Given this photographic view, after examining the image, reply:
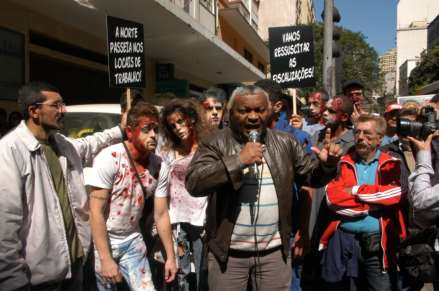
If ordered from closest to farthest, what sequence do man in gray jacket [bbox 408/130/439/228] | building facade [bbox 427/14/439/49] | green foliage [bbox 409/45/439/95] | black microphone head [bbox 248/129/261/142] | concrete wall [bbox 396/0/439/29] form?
black microphone head [bbox 248/129/261/142], man in gray jacket [bbox 408/130/439/228], green foliage [bbox 409/45/439/95], building facade [bbox 427/14/439/49], concrete wall [bbox 396/0/439/29]

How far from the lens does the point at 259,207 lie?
293 cm

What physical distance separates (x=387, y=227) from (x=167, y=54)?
1166 centimetres

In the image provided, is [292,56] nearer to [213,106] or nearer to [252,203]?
[213,106]

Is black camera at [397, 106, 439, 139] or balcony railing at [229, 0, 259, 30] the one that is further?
balcony railing at [229, 0, 259, 30]

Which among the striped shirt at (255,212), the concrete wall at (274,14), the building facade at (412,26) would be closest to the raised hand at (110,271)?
the striped shirt at (255,212)

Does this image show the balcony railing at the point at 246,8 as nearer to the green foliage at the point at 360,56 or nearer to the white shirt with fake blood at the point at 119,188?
the green foliage at the point at 360,56

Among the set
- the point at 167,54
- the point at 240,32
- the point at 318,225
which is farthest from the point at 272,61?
the point at 240,32

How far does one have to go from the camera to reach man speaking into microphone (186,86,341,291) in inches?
115

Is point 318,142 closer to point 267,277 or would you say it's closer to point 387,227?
point 387,227

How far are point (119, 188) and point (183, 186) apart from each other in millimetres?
862

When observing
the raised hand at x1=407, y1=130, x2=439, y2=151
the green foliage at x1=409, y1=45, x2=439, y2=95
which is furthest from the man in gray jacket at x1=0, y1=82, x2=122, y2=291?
the green foliage at x1=409, y1=45, x2=439, y2=95

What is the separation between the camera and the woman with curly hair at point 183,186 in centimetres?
415

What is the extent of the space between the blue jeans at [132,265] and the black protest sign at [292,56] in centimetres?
361

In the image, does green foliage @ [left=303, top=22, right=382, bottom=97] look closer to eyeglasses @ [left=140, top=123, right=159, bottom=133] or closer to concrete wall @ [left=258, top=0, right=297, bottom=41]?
concrete wall @ [left=258, top=0, right=297, bottom=41]
